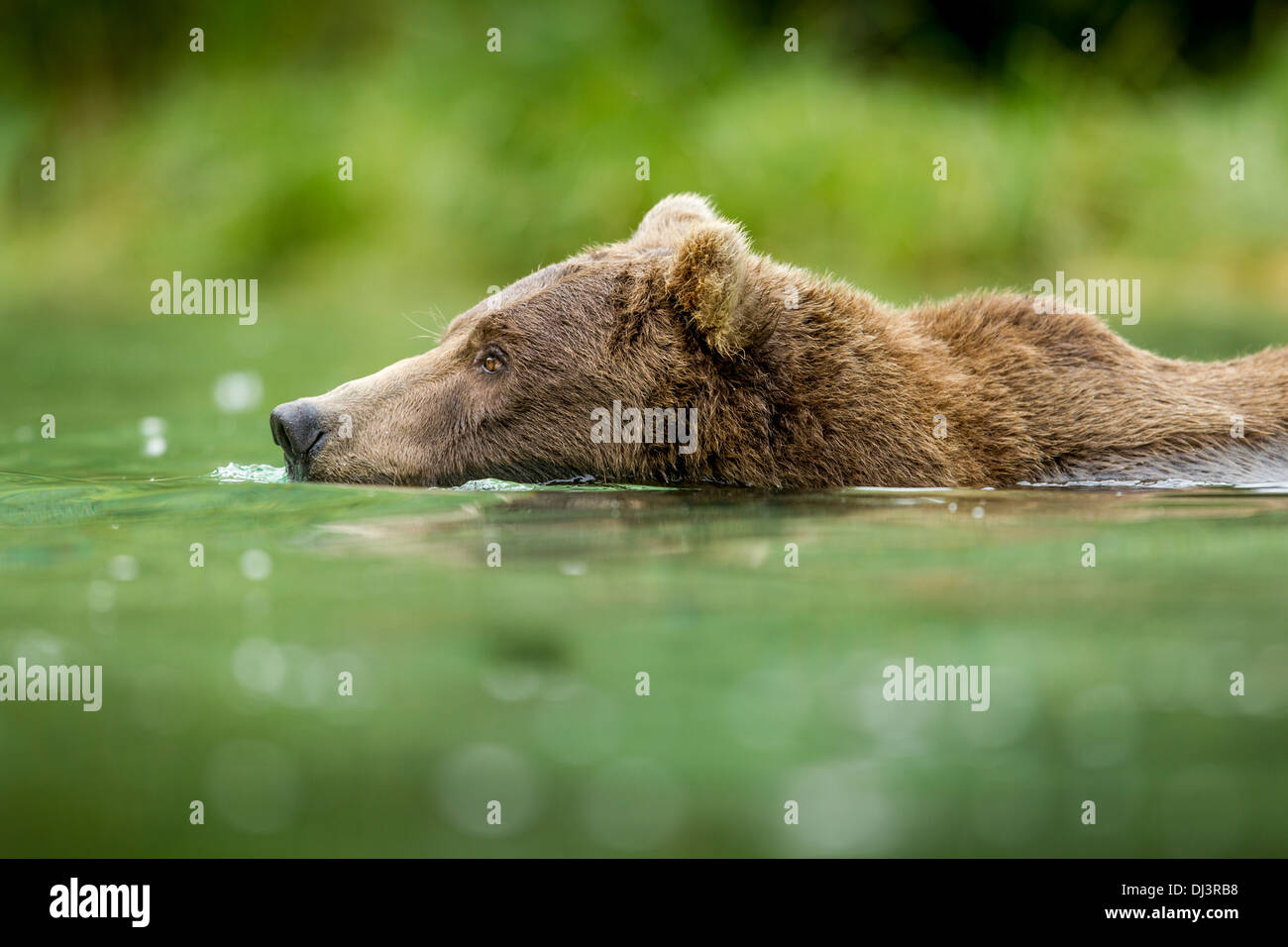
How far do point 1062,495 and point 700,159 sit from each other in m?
12.3

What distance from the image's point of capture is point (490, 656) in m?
4.10

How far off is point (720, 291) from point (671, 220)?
1.33 metres

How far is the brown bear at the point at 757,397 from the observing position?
6469 millimetres

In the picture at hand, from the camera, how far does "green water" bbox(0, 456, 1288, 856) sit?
3197 mm

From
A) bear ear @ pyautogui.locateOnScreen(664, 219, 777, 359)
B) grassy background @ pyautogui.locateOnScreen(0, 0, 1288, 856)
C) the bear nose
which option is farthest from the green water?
bear ear @ pyautogui.locateOnScreen(664, 219, 777, 359)

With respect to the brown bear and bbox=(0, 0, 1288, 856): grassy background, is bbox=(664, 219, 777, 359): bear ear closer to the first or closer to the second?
the brown bear

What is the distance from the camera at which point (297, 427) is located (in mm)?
6492

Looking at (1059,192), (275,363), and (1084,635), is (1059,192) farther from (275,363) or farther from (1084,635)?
(1084,635)

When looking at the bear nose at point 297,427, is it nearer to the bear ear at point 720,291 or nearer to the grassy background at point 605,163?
the bear ear at point 720,291

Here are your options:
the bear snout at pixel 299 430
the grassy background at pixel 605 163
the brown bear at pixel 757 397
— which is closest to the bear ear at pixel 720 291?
the brown bear at pixel 757 397

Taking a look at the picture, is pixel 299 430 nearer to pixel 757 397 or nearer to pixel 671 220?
pixel 757 397

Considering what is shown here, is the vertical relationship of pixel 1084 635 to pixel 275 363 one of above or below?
below

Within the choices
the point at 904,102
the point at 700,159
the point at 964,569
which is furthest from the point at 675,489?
the point at 904,102

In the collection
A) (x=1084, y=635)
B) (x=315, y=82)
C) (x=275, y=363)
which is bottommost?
(x=1084, y=635)
